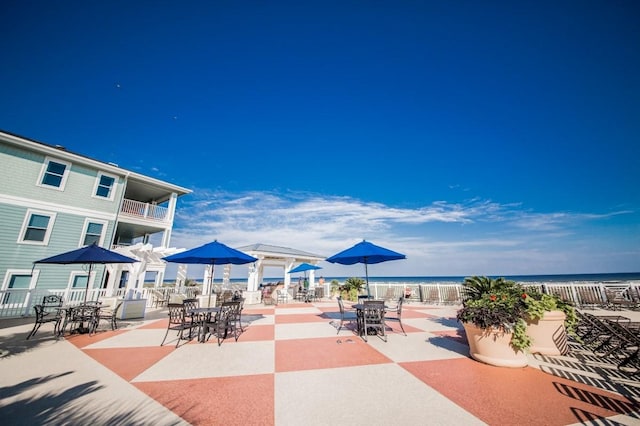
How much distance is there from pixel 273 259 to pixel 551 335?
15.3m

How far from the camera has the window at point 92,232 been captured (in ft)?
41.3

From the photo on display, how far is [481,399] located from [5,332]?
11.7m

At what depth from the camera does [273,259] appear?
1806 cm

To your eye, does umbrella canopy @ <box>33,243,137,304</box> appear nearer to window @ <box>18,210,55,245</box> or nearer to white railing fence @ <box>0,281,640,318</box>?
white railing fence @ <box>0,281,640,318</box>

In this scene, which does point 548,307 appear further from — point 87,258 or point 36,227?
point 36,227

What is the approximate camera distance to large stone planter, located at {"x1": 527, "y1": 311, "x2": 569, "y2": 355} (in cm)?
510

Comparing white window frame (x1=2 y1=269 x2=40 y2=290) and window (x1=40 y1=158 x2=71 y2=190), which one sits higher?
window (x1=40 y1=158 x2=71 y2=190)

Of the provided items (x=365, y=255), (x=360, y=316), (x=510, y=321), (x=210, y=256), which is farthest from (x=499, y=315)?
(x=210, y=256)

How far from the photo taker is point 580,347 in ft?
18.3

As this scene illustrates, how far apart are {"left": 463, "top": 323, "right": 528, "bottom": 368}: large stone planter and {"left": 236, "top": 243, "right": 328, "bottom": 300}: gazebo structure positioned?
12329 mm

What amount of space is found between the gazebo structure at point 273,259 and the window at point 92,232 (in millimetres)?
7317

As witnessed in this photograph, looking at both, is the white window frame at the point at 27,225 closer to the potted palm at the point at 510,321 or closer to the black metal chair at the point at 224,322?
the black metal chair at the point at 224,322

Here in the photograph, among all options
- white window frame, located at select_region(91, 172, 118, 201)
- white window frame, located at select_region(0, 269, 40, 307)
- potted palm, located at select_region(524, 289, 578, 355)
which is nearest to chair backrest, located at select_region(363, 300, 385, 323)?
potted palm, located at select_region(524, 289, 578, 355)

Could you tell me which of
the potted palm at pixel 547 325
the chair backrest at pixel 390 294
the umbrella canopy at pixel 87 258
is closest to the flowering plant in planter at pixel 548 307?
the potted palm at pixel 547 325
